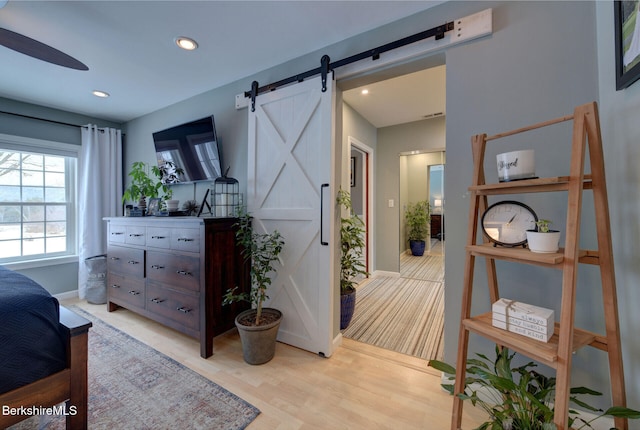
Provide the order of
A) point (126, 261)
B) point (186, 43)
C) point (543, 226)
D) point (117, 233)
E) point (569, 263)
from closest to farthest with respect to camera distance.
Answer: point (569, 263)
point (543, 226)
point (186, 43)
point (126, 261)
point (117, 233)

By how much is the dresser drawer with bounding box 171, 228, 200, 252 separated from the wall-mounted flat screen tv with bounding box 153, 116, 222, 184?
0.82 metres

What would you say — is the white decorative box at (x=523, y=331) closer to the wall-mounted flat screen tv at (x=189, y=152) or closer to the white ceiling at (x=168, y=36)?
the white ceiling at (x=168, y=36)

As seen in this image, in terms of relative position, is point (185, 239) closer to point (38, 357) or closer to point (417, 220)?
point (38, 357)

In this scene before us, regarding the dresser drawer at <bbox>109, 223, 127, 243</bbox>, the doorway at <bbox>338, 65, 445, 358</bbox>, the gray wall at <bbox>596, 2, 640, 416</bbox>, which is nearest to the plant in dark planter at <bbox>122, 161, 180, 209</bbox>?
the dresser drawer at <bbox>109, 223, 127, 243</bbox>

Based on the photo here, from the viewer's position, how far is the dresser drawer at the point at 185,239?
200 centimetres

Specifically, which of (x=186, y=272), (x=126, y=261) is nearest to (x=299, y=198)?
(x=186, y=272)

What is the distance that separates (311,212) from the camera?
2.05m

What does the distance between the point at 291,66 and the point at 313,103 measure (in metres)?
0.52

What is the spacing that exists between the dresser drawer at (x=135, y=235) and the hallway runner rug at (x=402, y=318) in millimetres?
2126

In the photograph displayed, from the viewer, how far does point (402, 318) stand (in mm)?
2652

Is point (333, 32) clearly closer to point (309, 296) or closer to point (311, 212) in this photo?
point (311, 212)

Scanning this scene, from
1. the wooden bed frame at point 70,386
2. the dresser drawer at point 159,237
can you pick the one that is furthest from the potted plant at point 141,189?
the wooden bed frame at point 70,386

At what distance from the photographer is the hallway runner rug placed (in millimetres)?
2166

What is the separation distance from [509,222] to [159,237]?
2583 mm
